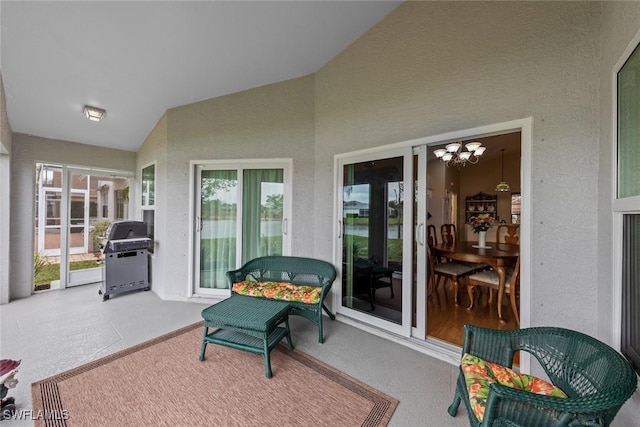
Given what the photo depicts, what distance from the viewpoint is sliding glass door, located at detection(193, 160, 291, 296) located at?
3480mm

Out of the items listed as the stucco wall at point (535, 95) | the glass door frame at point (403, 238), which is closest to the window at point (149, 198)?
the glass door frame at point (403, 238)

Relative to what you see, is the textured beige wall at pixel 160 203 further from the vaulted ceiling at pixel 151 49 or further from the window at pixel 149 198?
the vaulted ceiling at pixel 151 49

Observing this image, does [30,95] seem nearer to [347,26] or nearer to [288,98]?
[288,98]

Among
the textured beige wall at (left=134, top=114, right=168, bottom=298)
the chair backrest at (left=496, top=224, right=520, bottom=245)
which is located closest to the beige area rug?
the textured beige wall at (left=134, top=114, right=168, bottom=298)

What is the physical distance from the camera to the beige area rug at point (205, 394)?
1545mm

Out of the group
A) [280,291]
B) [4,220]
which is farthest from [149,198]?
[280,291]

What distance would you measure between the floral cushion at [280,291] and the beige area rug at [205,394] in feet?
1.75

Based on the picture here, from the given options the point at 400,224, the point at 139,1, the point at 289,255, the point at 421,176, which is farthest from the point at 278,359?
the point at 139,1

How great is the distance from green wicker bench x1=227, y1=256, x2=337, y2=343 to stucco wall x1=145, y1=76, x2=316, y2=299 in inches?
10.2

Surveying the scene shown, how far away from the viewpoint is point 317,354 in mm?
2256

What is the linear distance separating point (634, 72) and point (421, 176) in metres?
1.36

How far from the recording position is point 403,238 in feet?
8.21

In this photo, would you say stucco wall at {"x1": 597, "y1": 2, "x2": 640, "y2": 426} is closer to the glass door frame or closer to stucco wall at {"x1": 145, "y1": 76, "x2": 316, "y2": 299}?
the glass door frame

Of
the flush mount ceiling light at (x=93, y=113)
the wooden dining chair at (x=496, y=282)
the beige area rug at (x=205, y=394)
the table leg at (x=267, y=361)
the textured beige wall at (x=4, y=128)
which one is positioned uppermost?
the flush mount ceiling light at (x=93, y=113)
